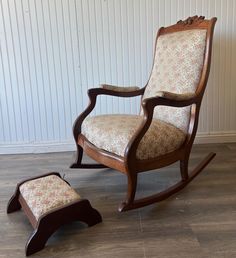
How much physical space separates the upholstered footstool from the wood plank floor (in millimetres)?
57

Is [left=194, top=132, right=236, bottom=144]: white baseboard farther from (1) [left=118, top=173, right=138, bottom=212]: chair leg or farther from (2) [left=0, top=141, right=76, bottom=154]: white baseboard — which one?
(1) [left=118, top=173, right=138, bottom=212]: chair leg

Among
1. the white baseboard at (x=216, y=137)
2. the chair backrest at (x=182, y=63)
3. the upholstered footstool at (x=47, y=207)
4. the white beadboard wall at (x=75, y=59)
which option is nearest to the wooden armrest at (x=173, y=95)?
the chair backrest at (x=182, y=63)

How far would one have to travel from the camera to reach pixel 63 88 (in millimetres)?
2570

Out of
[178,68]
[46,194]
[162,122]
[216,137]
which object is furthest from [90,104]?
[216,137]

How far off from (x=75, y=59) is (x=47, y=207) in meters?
1.48

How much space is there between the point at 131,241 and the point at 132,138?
50 centimetres

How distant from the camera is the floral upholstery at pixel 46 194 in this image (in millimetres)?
1399

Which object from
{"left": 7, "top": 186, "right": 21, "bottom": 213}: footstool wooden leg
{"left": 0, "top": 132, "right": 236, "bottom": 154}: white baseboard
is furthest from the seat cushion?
{"left": 0, "top": 132, "right": 236, "bottom": 154}: white baseboard

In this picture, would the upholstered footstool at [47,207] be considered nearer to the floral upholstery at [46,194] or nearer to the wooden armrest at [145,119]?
the floral upholstery at [46,194]

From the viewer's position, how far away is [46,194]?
58.4 inches

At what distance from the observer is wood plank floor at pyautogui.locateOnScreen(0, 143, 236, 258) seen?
1.33 m

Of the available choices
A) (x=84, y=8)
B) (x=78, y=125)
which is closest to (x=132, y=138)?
(x=78, y=125)

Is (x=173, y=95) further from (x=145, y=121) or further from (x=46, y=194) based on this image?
(x=46, y=194)

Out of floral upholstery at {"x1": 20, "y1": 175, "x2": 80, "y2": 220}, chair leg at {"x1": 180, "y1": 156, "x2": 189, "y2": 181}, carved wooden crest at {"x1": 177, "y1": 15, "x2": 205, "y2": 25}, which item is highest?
carved wooden crest at {"x1": 177, "y1": 15, "x2": 205, "y2": 25}
